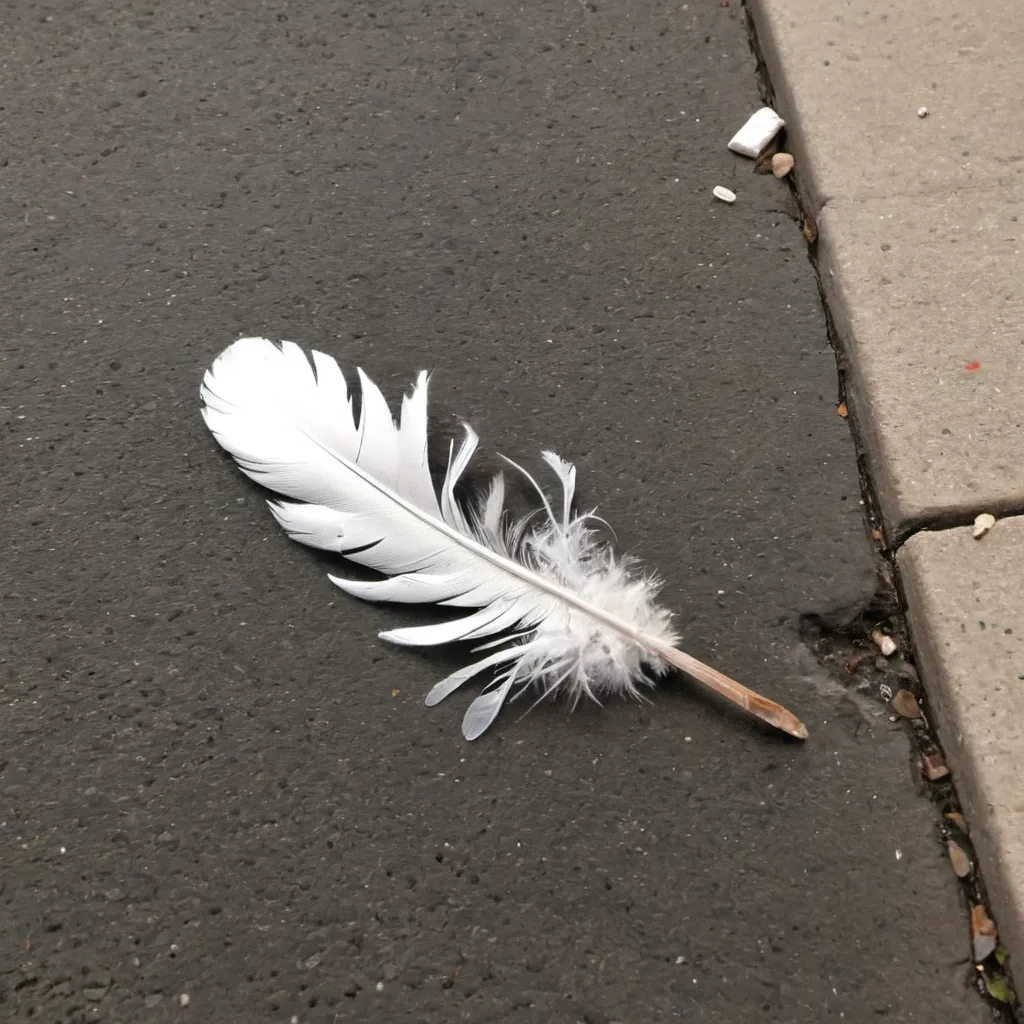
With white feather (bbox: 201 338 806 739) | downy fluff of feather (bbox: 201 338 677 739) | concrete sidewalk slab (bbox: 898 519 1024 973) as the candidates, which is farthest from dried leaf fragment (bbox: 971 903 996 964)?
downy fluff of feather (bbox: 201 338 677 739)

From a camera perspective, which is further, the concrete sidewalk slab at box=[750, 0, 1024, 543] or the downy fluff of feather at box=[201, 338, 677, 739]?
the concrete sidewalk slab at box=[750, 0, 1024, 543]

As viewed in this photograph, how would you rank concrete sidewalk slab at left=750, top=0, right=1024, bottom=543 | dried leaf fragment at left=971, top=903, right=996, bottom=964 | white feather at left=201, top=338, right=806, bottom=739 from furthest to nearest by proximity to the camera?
1. concrete sidewalk slab at left=750, top=0, right=1024, bottom=543
2. white feather at left=201, top=338, right=806, bottom=739
3. dried leaf fragment at left=971, top=903, right=996, bottom=964

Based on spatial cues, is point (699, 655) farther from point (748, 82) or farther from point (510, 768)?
point (748, 82)

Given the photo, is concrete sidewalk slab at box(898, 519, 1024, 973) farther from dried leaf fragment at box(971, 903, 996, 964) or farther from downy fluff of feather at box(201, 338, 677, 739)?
downy fluff of feather at box(201, 338, 677, 739)

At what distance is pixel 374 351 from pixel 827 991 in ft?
4.33

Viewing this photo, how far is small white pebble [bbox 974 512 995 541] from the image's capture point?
1563mm

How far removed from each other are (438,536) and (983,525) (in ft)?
3.04


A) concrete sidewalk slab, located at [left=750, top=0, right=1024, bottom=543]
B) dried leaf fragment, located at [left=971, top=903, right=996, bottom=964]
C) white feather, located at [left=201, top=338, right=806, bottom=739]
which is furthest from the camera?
concrete sidewalk slab, located at [left=750, top=0, right=1024, bottom=543]

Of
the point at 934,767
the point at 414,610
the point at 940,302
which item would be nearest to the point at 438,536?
the point at 414,610

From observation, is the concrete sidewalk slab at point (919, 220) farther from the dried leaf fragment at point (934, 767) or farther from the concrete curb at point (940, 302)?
the dried leaf fragment at point (934, 767)

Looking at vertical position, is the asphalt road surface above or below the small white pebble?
above

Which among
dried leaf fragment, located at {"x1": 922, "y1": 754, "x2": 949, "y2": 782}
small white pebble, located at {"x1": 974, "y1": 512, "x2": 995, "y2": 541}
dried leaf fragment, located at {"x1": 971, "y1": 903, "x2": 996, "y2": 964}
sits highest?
small white pebble, located at {"x1": 974, "y1": 512, "x2": 995, "y2": 541}

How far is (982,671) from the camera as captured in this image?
4.85ft

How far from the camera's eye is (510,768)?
1.49 metres
